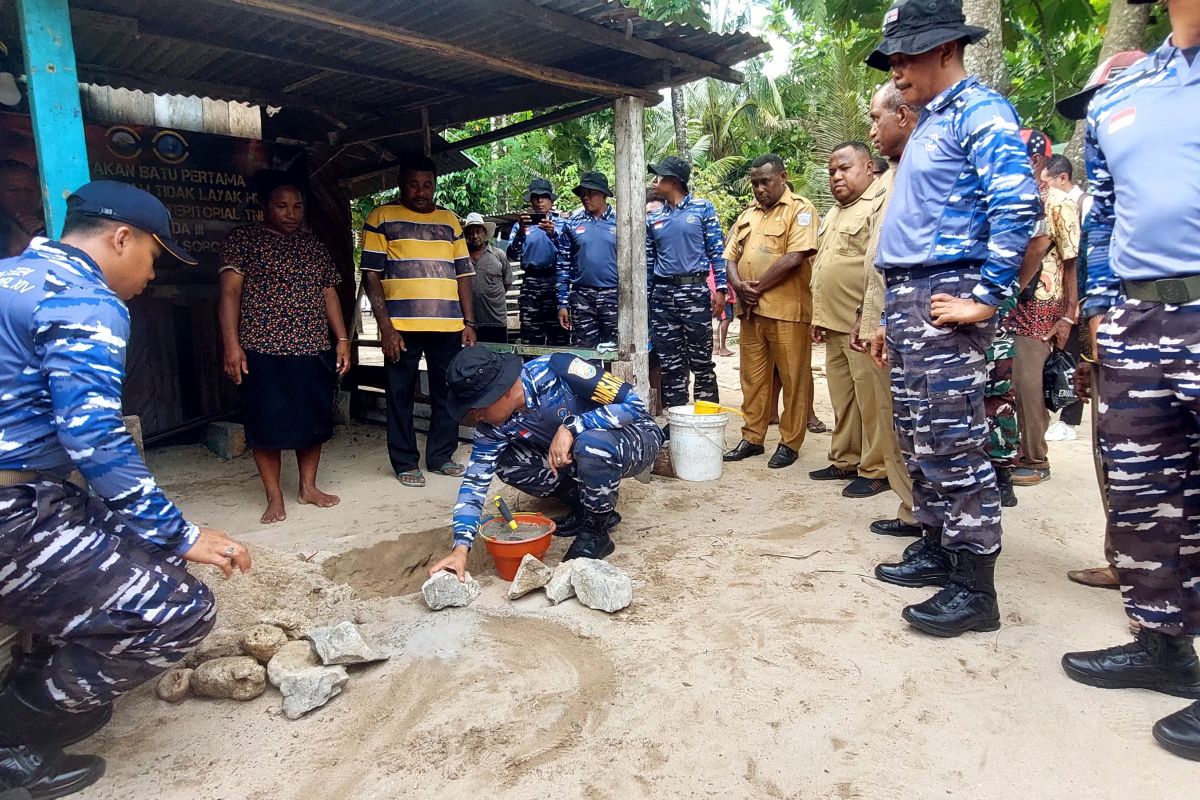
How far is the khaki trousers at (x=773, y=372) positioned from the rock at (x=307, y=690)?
3620 millimetres

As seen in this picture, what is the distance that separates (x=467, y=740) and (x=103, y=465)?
1253 mm

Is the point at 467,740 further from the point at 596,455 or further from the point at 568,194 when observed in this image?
the point at 568,194

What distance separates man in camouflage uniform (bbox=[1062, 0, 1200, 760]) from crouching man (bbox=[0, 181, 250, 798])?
259 cm

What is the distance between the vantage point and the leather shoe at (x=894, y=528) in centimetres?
389

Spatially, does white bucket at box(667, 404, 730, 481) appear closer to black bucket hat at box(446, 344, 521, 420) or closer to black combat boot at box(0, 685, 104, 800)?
black bucket hat at box(446, 344, 521, 420)

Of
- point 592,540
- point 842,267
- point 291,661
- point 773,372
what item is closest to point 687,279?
point 773,372

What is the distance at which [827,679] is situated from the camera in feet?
8.45

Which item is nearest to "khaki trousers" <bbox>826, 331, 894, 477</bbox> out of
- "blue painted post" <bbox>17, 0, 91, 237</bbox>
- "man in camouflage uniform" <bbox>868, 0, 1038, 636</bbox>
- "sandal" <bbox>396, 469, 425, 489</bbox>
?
"man in camouflage uniform" <bbox>868, 0, 1038, 636</bbox>

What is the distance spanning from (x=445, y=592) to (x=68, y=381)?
1.60 metres

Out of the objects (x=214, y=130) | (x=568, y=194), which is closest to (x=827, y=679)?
(x=214, y=130)

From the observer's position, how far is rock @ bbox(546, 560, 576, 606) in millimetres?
3156

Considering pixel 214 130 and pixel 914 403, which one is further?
pixel 214 130

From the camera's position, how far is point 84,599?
2.05 m

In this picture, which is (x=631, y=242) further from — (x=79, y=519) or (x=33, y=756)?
(x=33, y=756)
